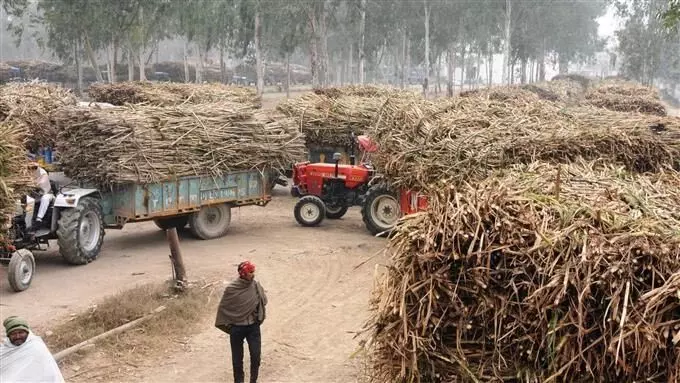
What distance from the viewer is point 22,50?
90.1 m

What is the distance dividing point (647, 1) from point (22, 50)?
241ft

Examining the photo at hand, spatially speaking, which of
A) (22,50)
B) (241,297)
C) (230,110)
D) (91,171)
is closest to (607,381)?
(241,297)

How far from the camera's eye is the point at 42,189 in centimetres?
1073

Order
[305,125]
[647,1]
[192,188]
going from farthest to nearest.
A: [647,1] < [305,125] < [192,188]

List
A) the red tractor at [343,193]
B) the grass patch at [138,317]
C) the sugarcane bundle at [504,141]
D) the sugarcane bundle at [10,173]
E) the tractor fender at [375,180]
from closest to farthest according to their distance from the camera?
the grass patch at [138,317]
the sugarcane bundle at [10,173]
the sugarcane bundle at [504,141]
the tractor fender at [375,180]
the red tractor at [343,193]

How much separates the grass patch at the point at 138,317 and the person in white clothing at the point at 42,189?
2.07 metres

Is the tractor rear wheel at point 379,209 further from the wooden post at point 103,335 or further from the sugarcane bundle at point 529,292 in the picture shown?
the sugarcane bundle at point 529,292

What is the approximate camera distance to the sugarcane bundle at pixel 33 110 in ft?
53.5

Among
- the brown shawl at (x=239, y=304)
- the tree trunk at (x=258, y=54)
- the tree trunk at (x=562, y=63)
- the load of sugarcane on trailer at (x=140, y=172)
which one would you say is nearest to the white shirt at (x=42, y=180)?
the load of sugarcane on trailer at (x=140, y=172)

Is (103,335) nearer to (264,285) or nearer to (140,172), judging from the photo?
(264,285)

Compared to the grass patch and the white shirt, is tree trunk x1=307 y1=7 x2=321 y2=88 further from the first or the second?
the grass patch

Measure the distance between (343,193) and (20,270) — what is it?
668 centimetres

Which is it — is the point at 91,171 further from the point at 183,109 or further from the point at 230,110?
the point at 230,110

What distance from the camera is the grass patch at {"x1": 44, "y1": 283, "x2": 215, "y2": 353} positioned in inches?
315
